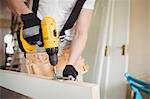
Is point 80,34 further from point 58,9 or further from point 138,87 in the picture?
point 138,87

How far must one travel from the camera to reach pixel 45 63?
987 millimetres

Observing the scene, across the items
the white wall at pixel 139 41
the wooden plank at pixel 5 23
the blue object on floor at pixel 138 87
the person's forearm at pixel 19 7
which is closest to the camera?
the person's forearm at pixel 19 7

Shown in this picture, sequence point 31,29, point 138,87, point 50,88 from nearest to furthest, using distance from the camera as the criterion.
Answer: point 50,88, point 31,29, point 138,87

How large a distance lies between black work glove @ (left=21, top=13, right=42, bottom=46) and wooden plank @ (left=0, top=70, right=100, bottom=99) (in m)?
0.13

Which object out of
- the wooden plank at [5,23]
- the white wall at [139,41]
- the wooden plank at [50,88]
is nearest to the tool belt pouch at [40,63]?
the wooden plank at [50,88]

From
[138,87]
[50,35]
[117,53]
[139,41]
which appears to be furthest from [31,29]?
[139,41]

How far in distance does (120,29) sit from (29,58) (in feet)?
5.24

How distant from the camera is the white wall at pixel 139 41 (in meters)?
2.78

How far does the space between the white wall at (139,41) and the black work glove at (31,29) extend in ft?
7.18

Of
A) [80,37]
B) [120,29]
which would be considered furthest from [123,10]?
[80,37]

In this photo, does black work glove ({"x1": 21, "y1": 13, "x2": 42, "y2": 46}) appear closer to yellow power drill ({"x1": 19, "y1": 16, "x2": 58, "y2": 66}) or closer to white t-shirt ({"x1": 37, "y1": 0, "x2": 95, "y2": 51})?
yellow power drill ({"x1": 19, "y1": 16, "x2": 58, "y2": 66})

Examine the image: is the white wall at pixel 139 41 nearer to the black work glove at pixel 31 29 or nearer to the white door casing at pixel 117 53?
the white door casing at pixel 117 53

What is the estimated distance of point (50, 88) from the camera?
59 cm

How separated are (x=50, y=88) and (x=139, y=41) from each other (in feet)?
7.82
